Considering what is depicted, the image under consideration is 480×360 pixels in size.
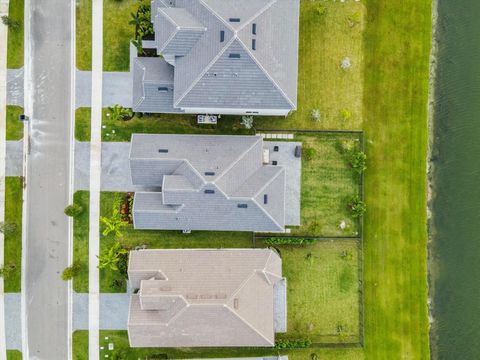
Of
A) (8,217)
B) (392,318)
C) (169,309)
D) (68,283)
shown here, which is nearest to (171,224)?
(169,309)

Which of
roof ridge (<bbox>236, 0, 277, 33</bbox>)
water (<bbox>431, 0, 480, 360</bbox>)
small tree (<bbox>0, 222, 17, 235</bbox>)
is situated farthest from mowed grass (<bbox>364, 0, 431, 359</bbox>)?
small tree (<bbox>0, 222, 17, 235</bbox>)

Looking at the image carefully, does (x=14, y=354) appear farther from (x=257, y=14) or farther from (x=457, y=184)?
(x=457, y=184)

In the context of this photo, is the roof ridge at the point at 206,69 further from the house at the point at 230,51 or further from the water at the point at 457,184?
the water at the point at 457,184

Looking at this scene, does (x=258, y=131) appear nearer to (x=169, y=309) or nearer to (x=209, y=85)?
(x=209, y=85)


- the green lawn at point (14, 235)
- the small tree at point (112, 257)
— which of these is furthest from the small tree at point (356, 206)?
the green lawn at point (14, 235)

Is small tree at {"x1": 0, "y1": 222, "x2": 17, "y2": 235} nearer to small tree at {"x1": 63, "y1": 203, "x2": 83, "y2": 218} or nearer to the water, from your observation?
small tree at {"x1": 63, "y1": 203, "x2": 83, "y2": 218}
